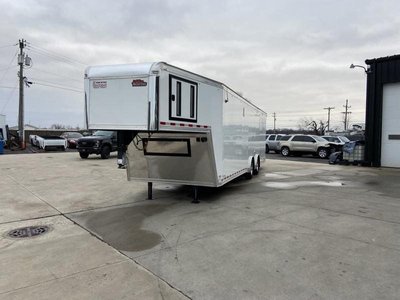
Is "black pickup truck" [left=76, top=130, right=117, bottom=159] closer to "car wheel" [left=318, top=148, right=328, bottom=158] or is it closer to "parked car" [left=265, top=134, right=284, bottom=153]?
"parked car" [left=265, top=134, right=284, bottom=153]

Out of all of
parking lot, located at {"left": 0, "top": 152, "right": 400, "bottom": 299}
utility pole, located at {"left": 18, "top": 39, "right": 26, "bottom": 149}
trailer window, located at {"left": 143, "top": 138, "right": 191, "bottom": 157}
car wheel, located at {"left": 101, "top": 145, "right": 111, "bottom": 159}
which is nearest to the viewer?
parking lot, located at {"left": 0, "top": 152, "right": 400, "bottom": 299}

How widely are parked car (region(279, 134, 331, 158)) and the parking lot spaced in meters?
15.0

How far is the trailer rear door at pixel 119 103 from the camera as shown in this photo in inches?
258

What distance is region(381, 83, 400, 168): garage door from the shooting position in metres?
16.9

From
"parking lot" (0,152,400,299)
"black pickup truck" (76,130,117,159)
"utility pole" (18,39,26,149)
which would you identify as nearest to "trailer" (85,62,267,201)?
"parking lot" (0,152,400,299)

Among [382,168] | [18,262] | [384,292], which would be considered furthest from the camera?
[382,168]

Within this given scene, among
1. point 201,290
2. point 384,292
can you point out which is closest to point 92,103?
point 201,290

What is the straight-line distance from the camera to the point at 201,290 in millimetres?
3887

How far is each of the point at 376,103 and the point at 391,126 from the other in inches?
52.6

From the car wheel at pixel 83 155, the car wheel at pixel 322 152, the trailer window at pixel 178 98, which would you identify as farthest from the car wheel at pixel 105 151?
the trailer window at pixel 178 98

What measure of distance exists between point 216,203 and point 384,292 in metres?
4.92

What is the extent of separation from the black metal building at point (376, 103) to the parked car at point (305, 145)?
663cm

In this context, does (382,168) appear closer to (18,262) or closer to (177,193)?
(177,193)

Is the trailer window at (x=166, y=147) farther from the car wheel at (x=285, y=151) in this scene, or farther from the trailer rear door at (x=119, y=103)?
the car wheel at (x=285, y=151)
